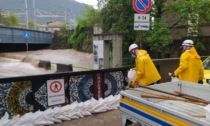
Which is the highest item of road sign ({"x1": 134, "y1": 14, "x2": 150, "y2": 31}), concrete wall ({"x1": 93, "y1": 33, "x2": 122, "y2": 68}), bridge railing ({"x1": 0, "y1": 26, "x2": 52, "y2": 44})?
bridge railing ({"x1": 0, "y1": 26, "x2": 52, "y2": 44})

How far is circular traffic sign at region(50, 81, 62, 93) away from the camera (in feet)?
18.8

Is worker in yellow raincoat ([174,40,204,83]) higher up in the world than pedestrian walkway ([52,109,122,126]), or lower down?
higher up

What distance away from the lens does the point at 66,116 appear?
582cm

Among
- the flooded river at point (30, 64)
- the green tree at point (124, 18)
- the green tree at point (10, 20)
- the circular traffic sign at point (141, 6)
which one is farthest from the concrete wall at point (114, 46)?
the green tree at point (10, 20)

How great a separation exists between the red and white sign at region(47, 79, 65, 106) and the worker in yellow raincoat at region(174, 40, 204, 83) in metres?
2.68

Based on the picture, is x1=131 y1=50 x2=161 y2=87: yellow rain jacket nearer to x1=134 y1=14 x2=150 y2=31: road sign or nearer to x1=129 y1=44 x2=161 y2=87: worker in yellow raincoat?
x1=129 y1=44 x2=161 y2=87: worker in yellow raincoat

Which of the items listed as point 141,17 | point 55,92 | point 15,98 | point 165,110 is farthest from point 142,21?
point 165,110

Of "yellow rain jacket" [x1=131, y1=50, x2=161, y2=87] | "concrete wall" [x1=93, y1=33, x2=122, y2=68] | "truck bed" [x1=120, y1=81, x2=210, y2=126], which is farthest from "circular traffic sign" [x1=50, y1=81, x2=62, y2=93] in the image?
"concrete wall" [x1=93, y1=33, x2=122, y2=68]

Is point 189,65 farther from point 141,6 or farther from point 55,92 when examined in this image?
→ point 55,92

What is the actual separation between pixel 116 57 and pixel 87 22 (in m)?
26.7

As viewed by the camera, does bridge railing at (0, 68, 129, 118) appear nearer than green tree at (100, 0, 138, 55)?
Yes

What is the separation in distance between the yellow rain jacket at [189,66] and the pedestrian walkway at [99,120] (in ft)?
5.90

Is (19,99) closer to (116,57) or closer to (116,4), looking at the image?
(116,57)

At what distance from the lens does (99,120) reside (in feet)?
19.4
